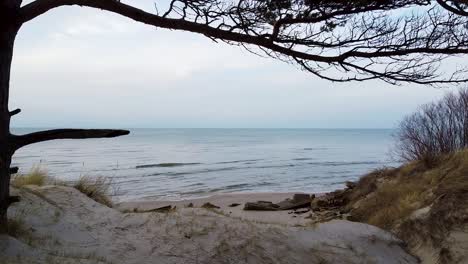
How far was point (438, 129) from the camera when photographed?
59.8 feet

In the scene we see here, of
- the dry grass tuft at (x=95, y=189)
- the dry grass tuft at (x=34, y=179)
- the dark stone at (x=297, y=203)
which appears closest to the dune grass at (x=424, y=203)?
the dark stone at (x=297, y=203)

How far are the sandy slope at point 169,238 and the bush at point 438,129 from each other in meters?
11.7

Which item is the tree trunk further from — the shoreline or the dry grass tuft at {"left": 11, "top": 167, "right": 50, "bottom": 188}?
the shoreline

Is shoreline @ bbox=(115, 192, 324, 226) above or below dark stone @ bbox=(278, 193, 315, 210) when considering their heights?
below

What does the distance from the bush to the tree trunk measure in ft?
48.6

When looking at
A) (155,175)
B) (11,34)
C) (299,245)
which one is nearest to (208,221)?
(299,245)

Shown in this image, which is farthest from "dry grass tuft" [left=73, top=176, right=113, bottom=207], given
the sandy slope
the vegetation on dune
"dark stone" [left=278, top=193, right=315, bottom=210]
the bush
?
the bush

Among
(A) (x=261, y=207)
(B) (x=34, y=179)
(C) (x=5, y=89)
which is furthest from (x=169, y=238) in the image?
(A) (x=261, y=207)

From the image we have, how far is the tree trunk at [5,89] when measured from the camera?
184 inches

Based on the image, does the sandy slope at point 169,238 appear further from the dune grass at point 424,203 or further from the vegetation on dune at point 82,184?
the vegetation on dune at point 82,184

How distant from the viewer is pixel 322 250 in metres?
5.93

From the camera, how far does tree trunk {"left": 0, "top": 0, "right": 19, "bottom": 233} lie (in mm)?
4672

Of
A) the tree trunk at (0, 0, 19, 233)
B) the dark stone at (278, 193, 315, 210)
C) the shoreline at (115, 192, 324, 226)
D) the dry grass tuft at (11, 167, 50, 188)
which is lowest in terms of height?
the shoreline at (115, 192, 324, 226)

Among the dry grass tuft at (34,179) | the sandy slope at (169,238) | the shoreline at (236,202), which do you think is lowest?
the shoreline at (236,202)
